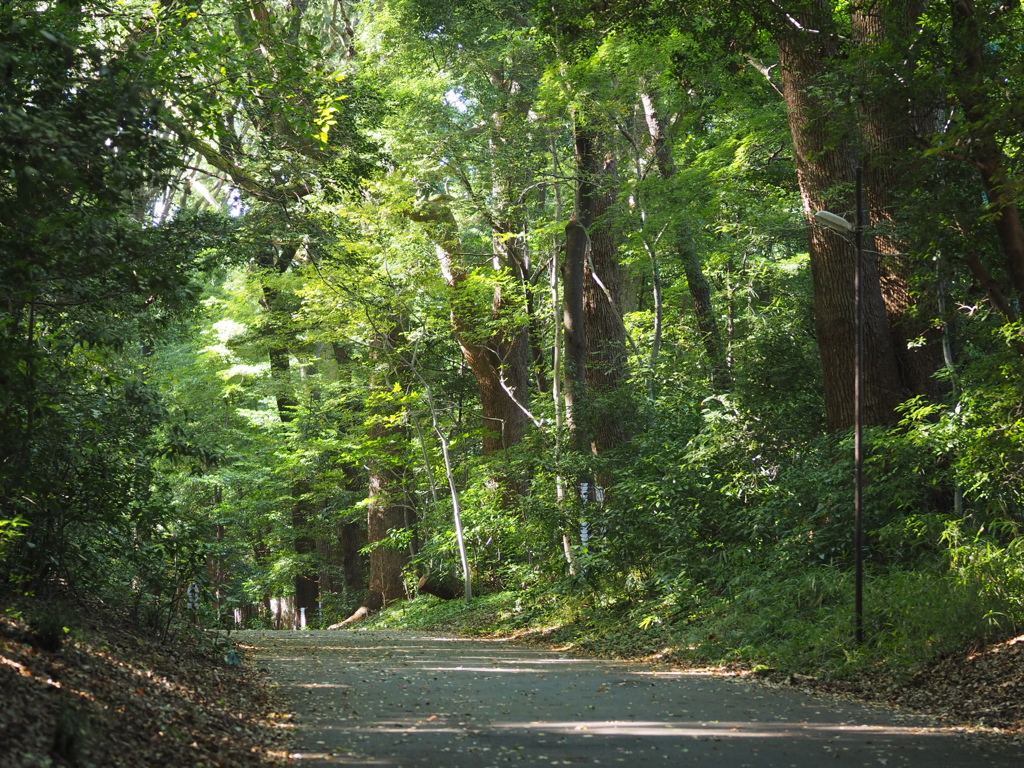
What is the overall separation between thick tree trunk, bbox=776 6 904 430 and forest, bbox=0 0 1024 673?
6 centimetres

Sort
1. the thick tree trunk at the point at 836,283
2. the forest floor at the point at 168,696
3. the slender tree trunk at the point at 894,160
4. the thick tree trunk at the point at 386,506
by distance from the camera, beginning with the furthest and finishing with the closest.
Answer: the thick tree trunk at the point at 386,506 < the thick tree trunk at the point at 836,283 < the slender tree trunk at the point at 894,160 < the forest floor at the point at 168,696

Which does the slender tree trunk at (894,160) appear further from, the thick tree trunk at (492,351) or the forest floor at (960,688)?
the thick tree trunk at (492,351)

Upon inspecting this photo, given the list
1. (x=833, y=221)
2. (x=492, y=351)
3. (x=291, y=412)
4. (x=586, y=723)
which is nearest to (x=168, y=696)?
(x=586, y=723)

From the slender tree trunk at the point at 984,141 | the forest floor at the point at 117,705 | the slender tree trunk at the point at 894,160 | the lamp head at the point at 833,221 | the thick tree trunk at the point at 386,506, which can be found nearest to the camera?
the forest floor at the point at 117,705

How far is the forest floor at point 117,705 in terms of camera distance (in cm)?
462

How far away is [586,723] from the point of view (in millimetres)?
7414

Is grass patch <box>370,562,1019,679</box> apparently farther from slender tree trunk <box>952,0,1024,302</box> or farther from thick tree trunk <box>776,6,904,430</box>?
slender tree trunk <box>952,0,1024,302</box>

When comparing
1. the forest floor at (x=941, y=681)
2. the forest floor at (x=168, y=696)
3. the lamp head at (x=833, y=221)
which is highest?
the lamp head at (x=833, y=221)

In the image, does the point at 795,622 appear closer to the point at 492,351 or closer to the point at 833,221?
the point at 833,221

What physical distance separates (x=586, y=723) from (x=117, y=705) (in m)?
3.42

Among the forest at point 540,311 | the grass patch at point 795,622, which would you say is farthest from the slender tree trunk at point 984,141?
the grass patch at point 795,622

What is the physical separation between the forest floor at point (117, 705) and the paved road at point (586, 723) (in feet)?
1.34

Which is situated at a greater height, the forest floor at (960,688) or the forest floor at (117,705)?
the forest floor at (117,705)

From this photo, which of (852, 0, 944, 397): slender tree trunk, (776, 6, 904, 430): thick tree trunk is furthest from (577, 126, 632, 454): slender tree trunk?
(852, 0, 944, 397): slender tree trunk
